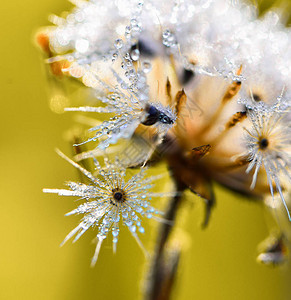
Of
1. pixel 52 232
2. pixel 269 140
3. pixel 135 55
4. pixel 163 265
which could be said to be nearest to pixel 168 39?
pixel 135 55

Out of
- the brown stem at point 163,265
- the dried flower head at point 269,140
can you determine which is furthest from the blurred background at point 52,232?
the dried flower head at point 269,140

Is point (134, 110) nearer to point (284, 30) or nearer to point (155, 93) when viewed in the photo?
point (155, 93)

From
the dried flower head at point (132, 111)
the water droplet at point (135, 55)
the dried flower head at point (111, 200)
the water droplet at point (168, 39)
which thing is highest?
the water droplet at point (168, 39)

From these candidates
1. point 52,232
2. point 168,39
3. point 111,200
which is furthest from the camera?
point 52,232

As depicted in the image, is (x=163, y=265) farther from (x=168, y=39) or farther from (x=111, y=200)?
(x=168, y=39)

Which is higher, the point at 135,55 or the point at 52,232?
the point at 52,232

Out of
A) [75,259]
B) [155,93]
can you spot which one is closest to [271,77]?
[155,93]

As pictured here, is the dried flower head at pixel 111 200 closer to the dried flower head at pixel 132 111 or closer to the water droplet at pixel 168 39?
the dried flower head at pixel 132 111
